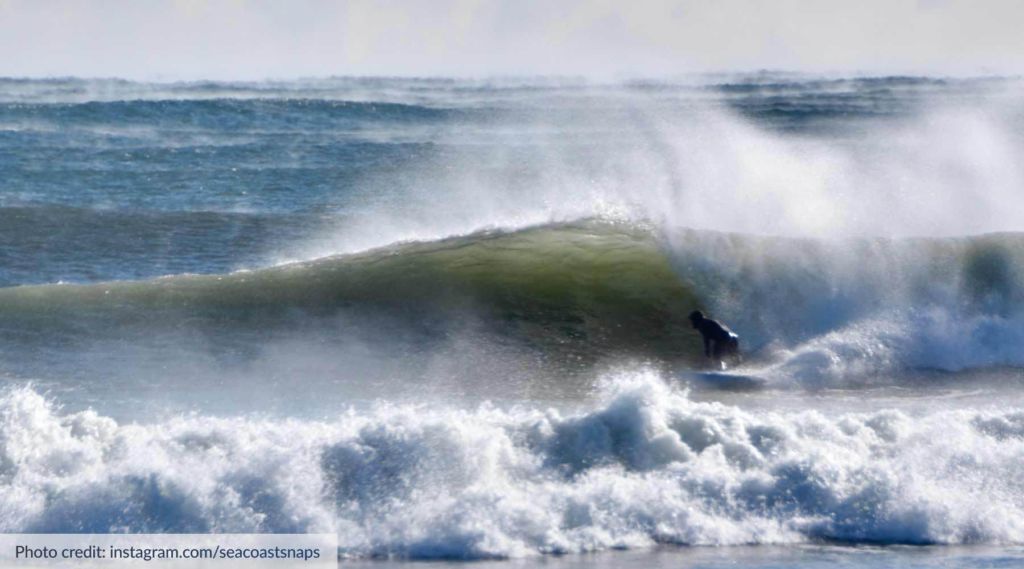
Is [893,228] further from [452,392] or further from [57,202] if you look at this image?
[57,202]

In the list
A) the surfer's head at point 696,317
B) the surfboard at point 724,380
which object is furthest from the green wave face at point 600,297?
the surfboard at point 724,380

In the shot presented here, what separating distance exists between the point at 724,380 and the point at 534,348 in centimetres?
196

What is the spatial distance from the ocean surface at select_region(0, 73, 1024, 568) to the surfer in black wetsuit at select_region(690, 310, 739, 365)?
18 centimetres

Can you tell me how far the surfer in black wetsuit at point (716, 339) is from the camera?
12719 millimetres

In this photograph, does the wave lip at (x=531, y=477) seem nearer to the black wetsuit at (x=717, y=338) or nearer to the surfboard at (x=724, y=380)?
the surfboard at (x=724, y=380)

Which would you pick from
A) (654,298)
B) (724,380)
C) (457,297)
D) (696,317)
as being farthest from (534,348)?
(724,380)

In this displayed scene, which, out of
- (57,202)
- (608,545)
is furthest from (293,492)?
(57,202)

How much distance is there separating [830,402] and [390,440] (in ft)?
13.6

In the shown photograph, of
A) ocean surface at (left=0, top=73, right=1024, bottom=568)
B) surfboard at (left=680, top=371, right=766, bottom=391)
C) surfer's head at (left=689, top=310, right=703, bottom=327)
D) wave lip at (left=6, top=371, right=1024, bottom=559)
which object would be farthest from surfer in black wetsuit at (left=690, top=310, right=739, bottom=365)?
wave lip at (left=6, top=371, right=1024, bottom=559)

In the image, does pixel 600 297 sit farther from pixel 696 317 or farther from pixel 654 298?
pixel 696 317

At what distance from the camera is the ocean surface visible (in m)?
9.09

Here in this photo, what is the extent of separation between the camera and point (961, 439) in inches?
396

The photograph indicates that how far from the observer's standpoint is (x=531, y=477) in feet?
31.2

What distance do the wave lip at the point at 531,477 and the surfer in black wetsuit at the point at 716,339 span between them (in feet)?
7.80
